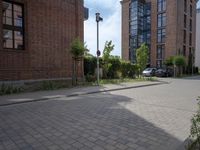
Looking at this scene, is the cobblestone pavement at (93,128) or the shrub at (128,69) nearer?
the cobblestone pavement at (93,128)

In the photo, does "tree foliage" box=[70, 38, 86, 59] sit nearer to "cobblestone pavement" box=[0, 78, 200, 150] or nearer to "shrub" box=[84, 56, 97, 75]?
"shrub" box=[84, 56, 97, 75]

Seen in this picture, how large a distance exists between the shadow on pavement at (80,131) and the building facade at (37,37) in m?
7.55

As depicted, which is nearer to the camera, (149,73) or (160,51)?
(149,73)

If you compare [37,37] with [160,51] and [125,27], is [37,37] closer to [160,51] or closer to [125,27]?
[160,51]

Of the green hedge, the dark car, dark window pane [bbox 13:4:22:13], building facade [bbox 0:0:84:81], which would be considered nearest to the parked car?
the dark car

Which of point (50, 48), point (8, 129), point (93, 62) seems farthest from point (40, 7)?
point (8, 129)

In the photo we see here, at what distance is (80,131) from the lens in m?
5.30

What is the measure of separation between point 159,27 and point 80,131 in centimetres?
4612

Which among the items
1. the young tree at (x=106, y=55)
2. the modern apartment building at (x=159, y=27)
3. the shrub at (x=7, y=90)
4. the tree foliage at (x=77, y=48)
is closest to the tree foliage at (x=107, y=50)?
the young tree at (x=106, y=55)

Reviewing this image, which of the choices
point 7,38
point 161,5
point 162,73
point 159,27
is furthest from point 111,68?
point 161,5

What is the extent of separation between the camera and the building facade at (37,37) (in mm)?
14094

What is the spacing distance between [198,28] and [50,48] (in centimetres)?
7078

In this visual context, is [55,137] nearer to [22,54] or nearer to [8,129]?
[8,129]

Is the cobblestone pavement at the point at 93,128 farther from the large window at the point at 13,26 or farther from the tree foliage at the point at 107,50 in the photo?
the tree foliage at the point at 107,50
